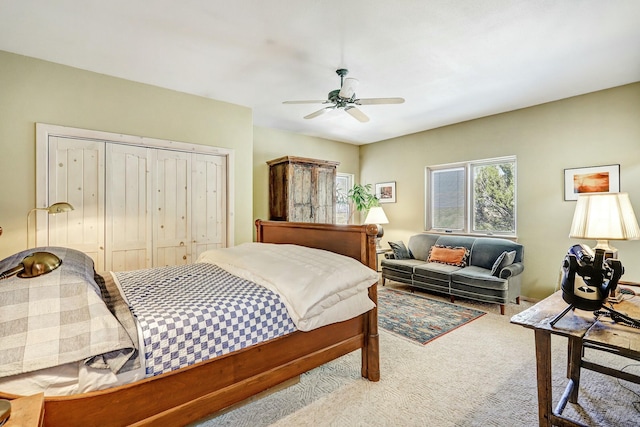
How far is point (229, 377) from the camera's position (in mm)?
1508

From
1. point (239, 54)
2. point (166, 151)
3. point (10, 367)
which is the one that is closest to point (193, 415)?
point (10, 367)

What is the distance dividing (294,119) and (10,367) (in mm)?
4203

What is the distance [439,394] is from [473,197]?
3.58 metres

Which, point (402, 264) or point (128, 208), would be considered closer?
point (128, 208)

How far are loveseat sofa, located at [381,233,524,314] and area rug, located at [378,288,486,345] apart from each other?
9.5 inches

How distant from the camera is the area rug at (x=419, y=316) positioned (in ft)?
10.1

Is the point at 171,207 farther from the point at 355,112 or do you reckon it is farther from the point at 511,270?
the point at 511,270

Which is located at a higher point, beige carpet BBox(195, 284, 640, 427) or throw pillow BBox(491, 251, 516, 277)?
throw pillow BBox(491, 251, 516, 277)

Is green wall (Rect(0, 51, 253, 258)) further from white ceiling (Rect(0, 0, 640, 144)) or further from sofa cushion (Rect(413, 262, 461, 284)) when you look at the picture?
sofa cushion (Rect(413, 262, 461, 284))

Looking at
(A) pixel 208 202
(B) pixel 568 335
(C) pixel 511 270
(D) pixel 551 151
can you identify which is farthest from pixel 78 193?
(D) pixel 551 151

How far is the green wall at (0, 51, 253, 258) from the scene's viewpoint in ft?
9.00

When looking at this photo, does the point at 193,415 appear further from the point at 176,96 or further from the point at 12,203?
the point at 176,96

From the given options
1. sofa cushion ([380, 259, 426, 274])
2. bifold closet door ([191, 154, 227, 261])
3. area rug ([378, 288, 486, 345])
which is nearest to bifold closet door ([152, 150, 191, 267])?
bifold closet door ([191, 154, 227, 261])

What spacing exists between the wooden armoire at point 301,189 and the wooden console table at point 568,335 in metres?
3.53
